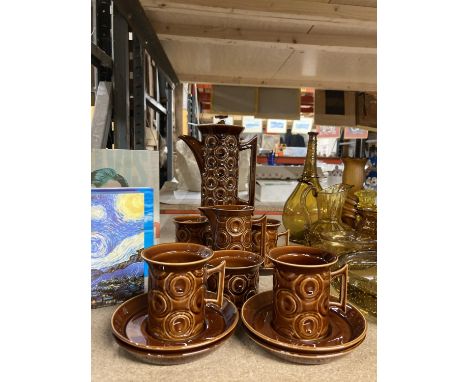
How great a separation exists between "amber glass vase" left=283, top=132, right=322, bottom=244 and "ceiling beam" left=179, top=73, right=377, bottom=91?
2189 millimetres

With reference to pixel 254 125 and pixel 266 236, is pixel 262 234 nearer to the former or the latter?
pixel 266 236

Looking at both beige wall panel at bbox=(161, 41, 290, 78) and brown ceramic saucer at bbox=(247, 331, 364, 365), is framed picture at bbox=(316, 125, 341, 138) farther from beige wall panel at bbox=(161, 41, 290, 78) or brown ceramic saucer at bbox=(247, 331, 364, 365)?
brown ceramic saucer at bbox=(247, 331, 364, 365)

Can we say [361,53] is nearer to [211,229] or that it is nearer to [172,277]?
[211,229]

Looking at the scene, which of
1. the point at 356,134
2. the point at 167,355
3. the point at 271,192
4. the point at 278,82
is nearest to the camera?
the point at 167,355

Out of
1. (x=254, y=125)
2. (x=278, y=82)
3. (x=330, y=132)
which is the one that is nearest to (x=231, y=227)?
(x=278, y=82)

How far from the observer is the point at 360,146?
23.0ft

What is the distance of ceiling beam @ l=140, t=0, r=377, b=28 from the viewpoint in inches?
62.4

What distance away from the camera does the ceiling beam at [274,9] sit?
5.20ft

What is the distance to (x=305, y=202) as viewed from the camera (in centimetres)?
108

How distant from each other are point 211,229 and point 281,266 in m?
0.27

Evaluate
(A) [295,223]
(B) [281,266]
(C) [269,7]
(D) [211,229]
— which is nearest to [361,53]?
(C) [269,7]

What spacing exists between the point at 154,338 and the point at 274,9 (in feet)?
5.25

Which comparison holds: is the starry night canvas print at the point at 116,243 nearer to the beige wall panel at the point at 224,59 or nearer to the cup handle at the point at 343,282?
the cup handle at the point at 343,282

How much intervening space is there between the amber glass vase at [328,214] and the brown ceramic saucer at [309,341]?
38 cm
